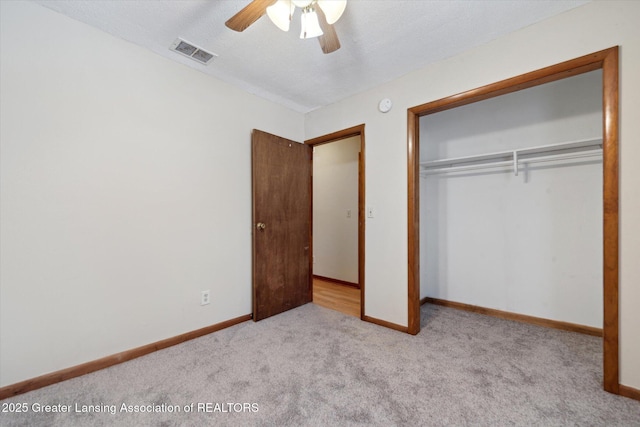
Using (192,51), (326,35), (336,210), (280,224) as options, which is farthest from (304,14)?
(336,210)

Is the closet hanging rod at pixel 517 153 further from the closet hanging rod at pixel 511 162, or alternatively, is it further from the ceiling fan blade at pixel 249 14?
the ceiling fan blade at pixel 249 14

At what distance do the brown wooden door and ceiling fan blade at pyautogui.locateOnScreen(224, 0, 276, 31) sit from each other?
1266mm

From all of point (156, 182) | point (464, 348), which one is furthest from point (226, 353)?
point (464, 348)

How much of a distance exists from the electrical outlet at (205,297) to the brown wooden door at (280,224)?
1.43 feet

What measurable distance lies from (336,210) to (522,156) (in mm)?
2392

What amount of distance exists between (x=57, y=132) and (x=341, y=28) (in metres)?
1.98

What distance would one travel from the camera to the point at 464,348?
2.07 m

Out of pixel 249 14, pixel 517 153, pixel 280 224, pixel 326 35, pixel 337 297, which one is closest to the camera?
pixel 249 14

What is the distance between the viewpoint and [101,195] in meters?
1.83

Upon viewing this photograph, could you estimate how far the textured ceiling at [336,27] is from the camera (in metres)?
1.63

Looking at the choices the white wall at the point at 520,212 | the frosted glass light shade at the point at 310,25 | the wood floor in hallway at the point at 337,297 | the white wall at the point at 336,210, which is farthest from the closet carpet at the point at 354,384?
the frosted glass light shade at the point at 310,25

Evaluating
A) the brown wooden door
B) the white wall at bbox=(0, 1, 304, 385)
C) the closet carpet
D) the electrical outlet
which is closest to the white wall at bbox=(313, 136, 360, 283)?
the brown wooden door

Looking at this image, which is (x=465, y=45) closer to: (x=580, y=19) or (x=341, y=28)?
(x=580, y=19)

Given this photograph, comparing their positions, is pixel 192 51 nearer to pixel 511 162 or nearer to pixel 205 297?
pixel 205 297
